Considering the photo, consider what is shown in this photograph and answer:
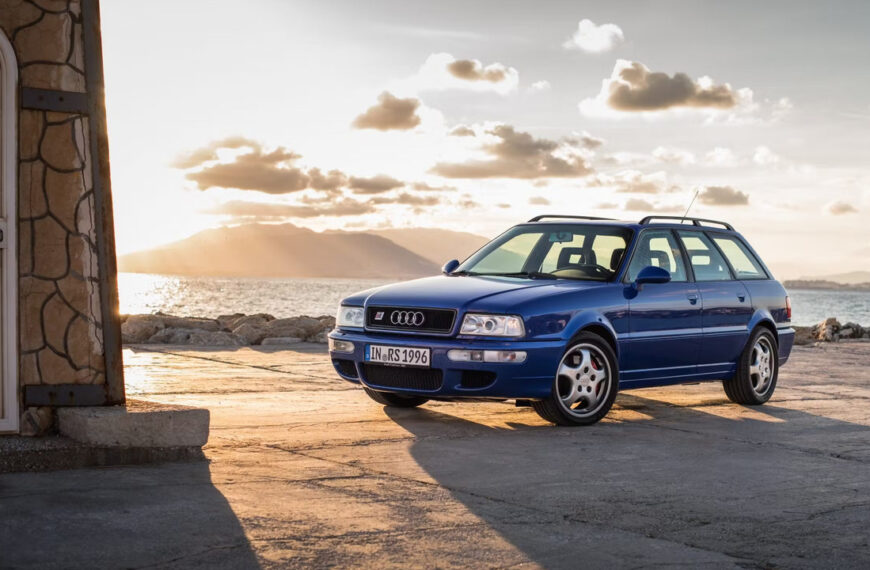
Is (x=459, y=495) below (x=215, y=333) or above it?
below

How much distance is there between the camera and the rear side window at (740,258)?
10680 mm

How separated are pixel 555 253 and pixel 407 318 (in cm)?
185

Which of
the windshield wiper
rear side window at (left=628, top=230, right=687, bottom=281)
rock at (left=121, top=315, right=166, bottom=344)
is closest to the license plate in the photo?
the windshield wiper

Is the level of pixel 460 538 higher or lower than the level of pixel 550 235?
lower

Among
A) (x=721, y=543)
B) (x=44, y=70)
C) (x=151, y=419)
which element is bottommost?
(x=721, y=543)

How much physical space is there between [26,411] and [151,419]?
0.75 meters

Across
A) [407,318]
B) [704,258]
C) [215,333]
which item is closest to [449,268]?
[407,318]

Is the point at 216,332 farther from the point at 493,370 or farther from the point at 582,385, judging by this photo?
the point at 493,370

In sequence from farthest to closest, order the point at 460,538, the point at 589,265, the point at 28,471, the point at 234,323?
the point at 234,323
the point at 589,265
the point at 28,471
the point at 460,538

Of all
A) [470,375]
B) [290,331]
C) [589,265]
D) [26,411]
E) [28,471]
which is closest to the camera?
[28,471]

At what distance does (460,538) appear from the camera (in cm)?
487

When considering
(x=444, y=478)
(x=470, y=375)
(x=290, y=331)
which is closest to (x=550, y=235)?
(x=470, y=375)

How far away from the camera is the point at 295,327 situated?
782 inches

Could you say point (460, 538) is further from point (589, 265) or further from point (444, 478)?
point (589, 265)
